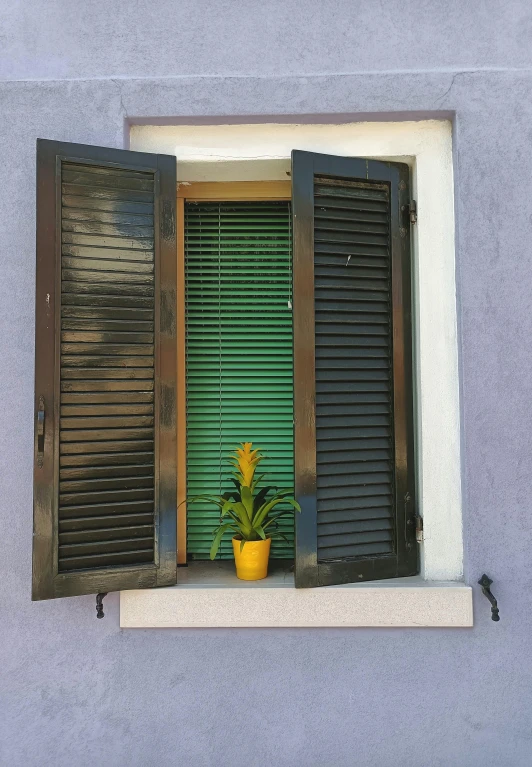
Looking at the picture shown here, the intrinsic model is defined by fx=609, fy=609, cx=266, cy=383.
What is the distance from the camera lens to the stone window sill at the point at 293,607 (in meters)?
2.72

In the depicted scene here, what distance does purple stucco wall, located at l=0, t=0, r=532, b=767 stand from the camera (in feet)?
8.91

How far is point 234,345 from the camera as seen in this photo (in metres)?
3.24

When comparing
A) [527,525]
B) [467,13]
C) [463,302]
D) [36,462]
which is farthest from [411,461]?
[467,13]

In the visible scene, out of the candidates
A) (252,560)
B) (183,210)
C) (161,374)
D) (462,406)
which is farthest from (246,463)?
(183,210)

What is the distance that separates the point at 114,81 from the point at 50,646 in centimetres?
261

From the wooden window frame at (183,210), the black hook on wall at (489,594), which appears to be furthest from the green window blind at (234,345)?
the black hook on wall at (489,594)

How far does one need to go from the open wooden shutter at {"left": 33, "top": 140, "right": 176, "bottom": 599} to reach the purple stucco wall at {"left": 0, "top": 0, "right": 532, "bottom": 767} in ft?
0.79

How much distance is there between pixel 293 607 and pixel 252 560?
28cm

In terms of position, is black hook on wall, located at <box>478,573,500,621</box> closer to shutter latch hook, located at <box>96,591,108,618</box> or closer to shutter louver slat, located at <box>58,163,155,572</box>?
shutter louver slat, located at <box>58,163,155,572</box>

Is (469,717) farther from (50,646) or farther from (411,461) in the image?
(50,646)

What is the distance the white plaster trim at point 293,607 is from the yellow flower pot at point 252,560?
0.12 meters

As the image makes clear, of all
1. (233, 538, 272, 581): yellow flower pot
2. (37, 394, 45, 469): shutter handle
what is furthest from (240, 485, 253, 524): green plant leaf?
(37, 394, 45, 469): shutter handle

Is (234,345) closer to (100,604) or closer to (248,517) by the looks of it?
(248,517)

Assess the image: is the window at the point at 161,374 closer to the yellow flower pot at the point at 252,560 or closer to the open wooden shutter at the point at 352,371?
the open wooden shutter at the point at 352,371
